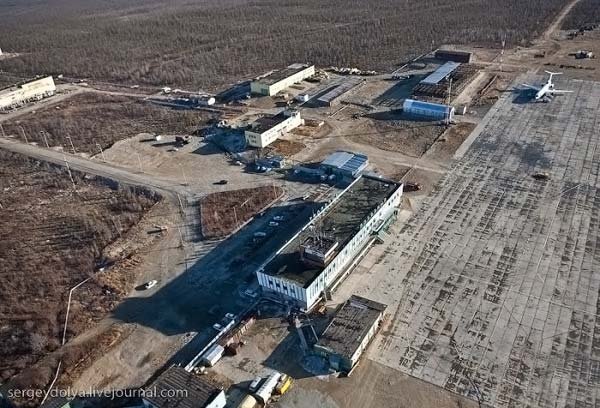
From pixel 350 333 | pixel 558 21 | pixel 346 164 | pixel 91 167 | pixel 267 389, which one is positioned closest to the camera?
pixel 267 389

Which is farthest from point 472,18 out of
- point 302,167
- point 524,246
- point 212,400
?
point 212,400

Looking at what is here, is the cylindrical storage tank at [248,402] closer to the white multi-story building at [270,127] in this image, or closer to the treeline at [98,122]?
the white multi-story building at [270,127]

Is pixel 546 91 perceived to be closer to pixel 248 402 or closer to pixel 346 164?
pixel 346 164

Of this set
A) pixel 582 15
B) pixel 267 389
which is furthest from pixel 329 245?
pixel 582 15

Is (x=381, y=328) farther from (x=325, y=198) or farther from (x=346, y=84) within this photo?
(x=346, y=84)

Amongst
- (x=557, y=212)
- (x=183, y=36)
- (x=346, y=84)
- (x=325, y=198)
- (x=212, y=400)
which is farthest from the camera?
(x=183, y=36)

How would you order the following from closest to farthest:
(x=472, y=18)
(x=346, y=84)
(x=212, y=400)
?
1. (x=212, y=400)
2. (x=346, y=84)
3. (x=472, y=18)

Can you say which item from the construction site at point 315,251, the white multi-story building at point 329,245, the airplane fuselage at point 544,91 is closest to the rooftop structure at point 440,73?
the construction site at point 315,251
